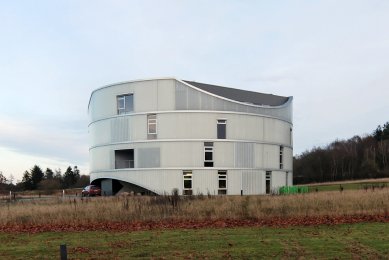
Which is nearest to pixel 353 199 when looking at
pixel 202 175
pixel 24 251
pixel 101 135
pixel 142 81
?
pixel 24 251

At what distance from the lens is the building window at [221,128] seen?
46656 millimetres

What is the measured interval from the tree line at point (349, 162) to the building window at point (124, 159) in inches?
2636

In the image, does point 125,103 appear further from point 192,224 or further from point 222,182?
point 192,224

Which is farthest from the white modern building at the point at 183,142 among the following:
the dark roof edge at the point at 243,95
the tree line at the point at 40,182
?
the tree line at the point at 40,182

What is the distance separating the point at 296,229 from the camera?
14.3 metres

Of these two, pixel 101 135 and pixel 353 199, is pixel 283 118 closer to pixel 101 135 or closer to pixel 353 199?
pixel 101 135

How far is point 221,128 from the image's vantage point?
1843 inches

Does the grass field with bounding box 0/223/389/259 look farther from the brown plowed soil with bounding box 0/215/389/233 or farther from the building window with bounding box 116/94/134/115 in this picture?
the building window with bounding box 116/94/134/115

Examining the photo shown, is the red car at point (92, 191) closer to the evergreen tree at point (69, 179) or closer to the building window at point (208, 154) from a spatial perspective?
the building window at point (208, 154)

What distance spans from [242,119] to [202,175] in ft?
24.3

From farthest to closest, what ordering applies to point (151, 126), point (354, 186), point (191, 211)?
point (354, 186) → point (151, 126) → point (191, 211)

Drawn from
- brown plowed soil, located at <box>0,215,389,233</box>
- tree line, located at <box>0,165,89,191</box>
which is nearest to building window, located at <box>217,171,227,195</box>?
brown plowed soil, located at <box>0,215,389,233</box>

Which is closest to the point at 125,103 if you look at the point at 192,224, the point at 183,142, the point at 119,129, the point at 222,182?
the point at 119,129

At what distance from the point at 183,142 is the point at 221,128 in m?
4.33
